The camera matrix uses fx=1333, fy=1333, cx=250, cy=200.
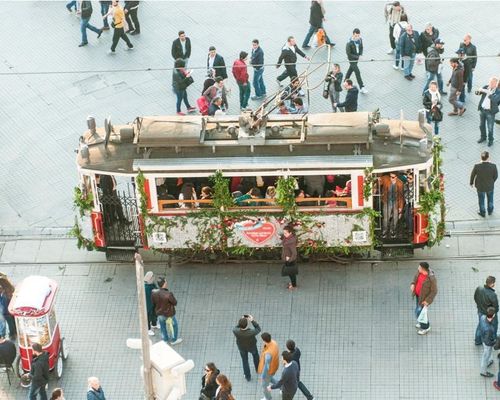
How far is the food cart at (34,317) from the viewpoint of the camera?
22531 millimetres

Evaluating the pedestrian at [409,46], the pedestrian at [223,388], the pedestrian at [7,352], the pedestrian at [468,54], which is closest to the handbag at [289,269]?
the pedestrian at [223,388]

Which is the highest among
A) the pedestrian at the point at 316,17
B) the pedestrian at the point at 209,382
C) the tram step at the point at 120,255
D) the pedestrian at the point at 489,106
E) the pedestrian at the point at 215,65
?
the pedestrian at the point at 316,17

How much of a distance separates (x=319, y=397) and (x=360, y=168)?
4.27m

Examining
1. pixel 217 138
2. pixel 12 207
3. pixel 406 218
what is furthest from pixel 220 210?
pixel 12 207

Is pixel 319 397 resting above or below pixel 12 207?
below

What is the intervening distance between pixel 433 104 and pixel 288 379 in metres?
9.05

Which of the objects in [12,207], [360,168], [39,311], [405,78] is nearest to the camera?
[39,311]

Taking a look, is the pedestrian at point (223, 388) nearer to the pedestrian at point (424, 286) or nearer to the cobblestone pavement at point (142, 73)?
the pedestrian at point (424, 286)

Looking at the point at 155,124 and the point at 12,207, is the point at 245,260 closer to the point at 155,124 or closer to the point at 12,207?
the point at 155,124

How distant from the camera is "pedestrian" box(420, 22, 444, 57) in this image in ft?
101

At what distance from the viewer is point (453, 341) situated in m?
23.7

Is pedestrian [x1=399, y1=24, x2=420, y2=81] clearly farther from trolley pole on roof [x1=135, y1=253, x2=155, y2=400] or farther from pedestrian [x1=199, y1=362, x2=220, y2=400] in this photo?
trolley pole on roof [x1=135, y1=253, x2=155, y2=400]

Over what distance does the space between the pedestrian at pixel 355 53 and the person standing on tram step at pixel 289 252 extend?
688 centimetres

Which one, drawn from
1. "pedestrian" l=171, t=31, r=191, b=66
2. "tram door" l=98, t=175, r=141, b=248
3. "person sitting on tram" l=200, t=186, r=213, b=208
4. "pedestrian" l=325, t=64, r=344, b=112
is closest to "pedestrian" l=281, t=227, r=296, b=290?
"person sitting on tram" l=200, t=186, r=213, b=208
